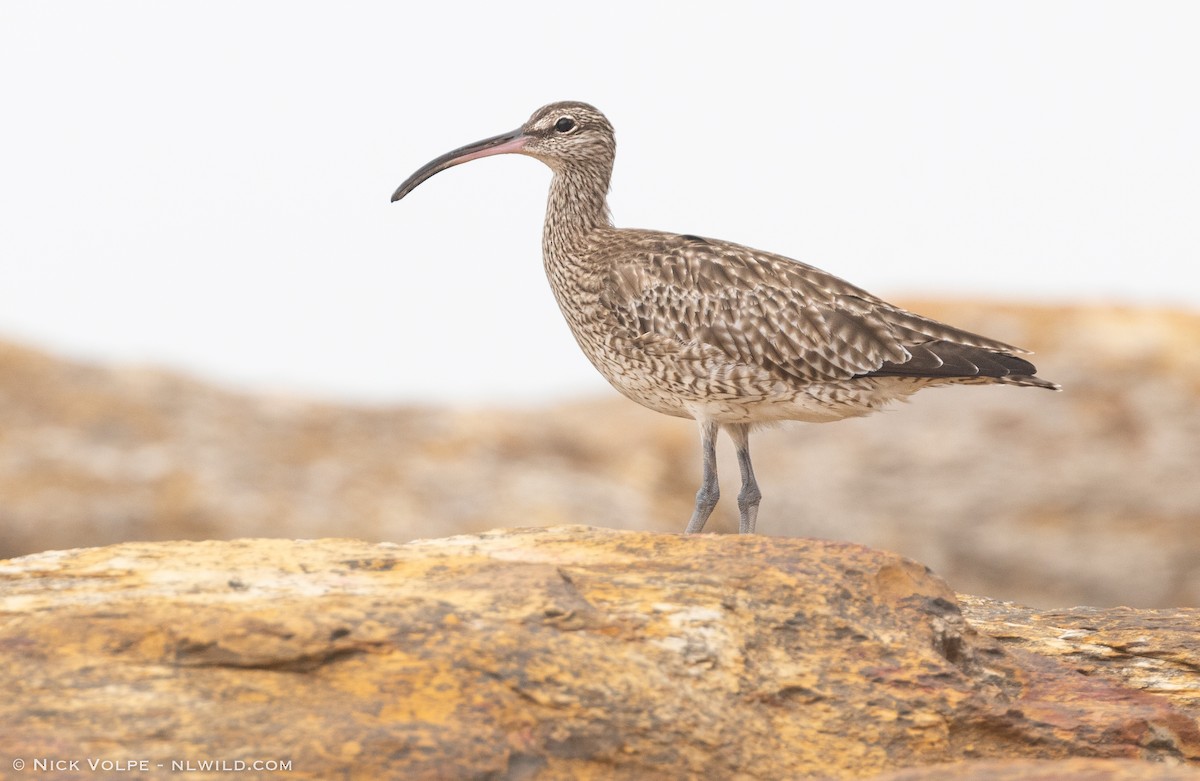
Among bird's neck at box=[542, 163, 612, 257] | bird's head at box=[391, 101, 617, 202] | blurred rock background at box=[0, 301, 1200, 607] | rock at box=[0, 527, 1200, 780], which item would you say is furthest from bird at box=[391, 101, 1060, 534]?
blurred rock background at box=[0, 301, 1200, 607]

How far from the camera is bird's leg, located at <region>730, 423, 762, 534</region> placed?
1150cm

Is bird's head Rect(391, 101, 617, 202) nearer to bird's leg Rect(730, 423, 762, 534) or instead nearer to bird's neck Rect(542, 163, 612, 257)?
bird's neck Rect(542, 163, 612, 257)

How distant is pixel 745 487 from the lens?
11.6 metres

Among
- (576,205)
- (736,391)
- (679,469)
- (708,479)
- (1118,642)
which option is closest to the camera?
(1118,642)

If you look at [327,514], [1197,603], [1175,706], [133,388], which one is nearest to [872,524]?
[1197,603]

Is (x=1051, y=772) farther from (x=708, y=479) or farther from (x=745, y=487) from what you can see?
(x=745, y=487)

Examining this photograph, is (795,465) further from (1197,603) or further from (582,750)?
(582,750)

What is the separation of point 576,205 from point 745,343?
2.77 metres

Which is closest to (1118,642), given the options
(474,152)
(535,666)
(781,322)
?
(781,322)

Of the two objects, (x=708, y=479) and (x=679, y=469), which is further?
(x=679, y=469)

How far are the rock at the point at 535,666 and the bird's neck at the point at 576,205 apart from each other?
5008 mm

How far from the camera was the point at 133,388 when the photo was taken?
21.2 meters

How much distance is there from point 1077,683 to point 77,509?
48.1 feet

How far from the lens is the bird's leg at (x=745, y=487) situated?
11.5 meters
